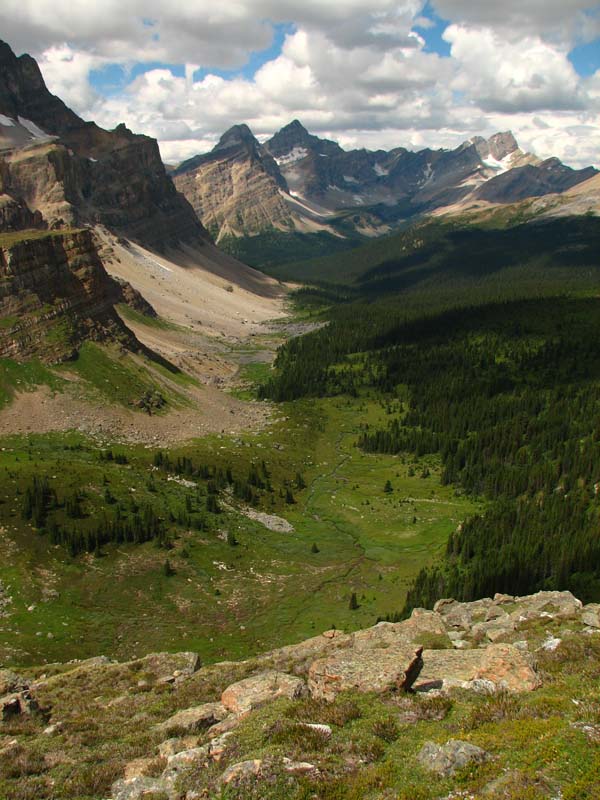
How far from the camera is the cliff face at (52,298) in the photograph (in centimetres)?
10544

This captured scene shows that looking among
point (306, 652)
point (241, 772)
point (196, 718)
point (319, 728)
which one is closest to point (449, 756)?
point (319, 728)

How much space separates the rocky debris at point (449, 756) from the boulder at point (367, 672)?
528cm

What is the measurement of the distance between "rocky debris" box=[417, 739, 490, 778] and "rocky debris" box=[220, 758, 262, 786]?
4.79 metres

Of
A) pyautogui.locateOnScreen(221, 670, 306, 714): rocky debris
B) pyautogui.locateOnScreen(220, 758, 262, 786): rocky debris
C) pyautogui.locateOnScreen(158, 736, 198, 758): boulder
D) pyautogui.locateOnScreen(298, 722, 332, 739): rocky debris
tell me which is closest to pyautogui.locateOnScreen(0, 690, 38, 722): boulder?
pyautogui.locateOnScreen(158, 736, 198, 758): boulder

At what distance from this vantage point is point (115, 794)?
1920cm

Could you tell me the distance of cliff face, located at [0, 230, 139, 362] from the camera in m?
105

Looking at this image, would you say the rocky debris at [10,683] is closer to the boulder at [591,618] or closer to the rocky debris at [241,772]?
the rocky debris at [241,772]

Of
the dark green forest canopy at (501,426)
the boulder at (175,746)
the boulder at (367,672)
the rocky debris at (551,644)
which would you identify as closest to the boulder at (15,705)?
the boulder at (175,746)

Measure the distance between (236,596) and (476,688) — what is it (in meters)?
42.4

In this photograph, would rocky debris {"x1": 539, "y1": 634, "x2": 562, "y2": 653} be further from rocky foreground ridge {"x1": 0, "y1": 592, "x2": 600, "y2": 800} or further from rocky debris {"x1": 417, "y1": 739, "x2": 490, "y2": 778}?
rocky debris {"x1": 417, "y1": 739, "x2": 490, "y2": 778}

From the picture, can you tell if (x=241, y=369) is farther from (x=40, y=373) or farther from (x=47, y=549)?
(x=47, y=549)

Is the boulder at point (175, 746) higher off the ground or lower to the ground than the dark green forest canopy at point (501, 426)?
higher

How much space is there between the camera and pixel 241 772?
17922mm

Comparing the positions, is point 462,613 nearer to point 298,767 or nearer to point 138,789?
point 298,767
